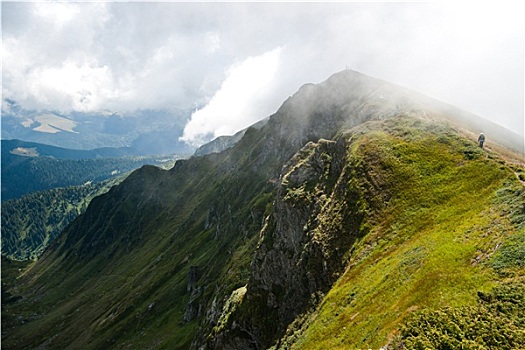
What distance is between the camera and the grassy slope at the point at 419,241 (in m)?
34.4

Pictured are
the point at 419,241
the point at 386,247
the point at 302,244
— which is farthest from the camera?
the point at 302,244

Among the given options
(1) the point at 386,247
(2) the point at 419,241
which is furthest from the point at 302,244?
(2) the point at 419,241

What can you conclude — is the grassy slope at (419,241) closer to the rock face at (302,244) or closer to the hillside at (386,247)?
the hillside at (386,247)

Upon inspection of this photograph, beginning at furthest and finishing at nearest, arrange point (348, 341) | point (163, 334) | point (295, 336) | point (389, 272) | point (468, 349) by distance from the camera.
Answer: point (163, 334) → point (295, 336) → point (389, 272) → point (348, 341) → point (468, 349)

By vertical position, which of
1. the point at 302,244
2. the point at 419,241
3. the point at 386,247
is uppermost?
the point at 419,241

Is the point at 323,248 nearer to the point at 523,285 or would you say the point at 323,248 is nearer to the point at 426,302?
the point at 426,302

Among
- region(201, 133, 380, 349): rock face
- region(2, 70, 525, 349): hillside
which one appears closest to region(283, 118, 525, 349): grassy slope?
region(2, 70, 525, 349): hillside

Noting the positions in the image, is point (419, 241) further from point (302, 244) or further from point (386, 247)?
point (302, 244)

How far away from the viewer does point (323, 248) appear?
64.2 metres

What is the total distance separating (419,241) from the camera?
4697 cm

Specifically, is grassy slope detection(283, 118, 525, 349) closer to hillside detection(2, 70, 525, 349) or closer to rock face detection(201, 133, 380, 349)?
hillside detection(2, 70, 525, 349)

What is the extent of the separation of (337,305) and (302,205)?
105 ft

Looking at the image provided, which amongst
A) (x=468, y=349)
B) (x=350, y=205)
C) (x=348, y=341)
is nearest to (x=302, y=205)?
(x=350, y=205)

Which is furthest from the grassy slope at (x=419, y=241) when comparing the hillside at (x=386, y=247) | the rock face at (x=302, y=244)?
the rock face at (x=302, y=244)
